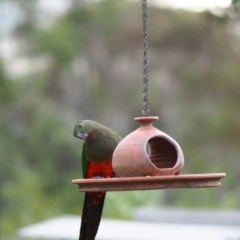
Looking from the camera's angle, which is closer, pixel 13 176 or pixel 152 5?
pixel 13 176

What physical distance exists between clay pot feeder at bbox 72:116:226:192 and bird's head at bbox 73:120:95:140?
0.48 m

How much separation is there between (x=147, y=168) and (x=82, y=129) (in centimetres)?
76

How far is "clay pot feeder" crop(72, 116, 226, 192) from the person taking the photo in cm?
348

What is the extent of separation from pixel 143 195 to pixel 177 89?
18.0ft

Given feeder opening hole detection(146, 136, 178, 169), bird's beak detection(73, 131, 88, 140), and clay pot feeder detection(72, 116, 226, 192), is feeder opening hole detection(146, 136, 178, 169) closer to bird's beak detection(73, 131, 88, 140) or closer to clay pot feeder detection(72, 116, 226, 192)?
clay pot feeder detection(72, 116, 226, 192)

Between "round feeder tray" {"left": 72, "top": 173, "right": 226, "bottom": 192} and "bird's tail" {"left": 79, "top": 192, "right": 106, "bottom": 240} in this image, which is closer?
"round feeder tray" {"left": 72, "top": 173, "right": 226, "bottom": 192}

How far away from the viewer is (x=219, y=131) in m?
15.6

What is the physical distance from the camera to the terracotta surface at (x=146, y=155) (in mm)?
3617

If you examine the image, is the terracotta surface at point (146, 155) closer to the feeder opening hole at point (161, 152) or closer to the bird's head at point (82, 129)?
the feeder opening hole at point (161, 152)

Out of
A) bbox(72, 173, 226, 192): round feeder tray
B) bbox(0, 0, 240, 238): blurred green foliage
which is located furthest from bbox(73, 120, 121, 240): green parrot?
bbox(0, 0, 240, 238): blurred green foliage

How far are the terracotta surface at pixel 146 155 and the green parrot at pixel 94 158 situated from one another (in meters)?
0.47

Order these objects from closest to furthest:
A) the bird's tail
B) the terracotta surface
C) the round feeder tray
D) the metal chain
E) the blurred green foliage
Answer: the round feeder tray → the terracotta surface → the metal chain → the bird's tail → the blurred green foliage

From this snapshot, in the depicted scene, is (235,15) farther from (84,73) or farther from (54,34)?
(84,73)

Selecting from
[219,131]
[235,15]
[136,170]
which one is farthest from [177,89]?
[136,170]
